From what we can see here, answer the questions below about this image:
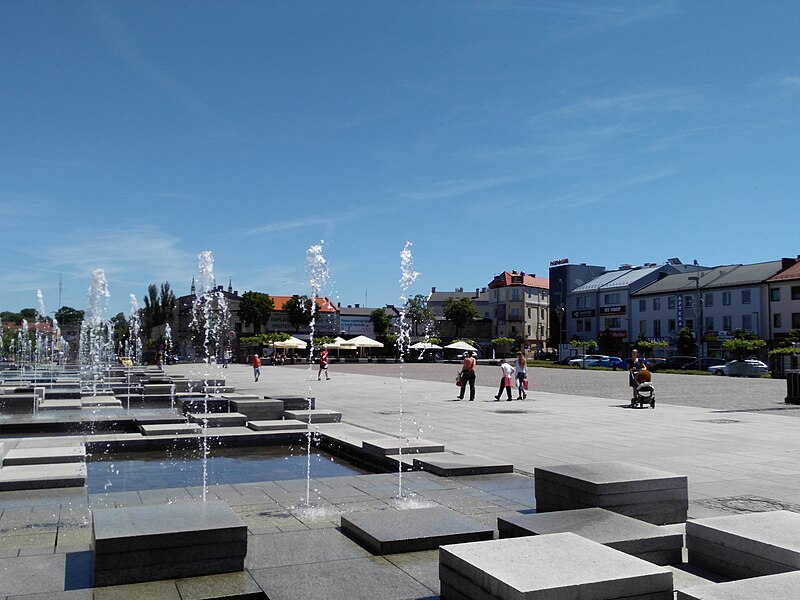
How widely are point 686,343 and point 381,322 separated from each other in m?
51.5

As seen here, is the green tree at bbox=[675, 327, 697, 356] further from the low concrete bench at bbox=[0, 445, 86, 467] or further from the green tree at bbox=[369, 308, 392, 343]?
the low concrete bench at bbox=[0, 445, 86, 467]

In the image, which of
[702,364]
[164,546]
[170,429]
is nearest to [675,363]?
[702,364]

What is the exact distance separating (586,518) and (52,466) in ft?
20.9

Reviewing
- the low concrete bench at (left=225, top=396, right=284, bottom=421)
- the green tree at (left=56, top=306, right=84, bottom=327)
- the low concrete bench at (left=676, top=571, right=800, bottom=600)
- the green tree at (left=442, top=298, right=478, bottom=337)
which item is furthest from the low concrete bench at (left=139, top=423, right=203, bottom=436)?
the green tree at (left=56, top=306, right=84, bottom=327)

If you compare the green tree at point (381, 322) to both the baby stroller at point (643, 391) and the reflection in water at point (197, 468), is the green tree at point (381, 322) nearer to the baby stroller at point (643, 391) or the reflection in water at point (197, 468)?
the baby stroller at point (643, 391)

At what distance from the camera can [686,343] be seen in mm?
64812

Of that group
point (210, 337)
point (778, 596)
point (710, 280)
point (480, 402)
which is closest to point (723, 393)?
point (480, 402)

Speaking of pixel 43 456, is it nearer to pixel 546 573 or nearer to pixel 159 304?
pixel 546 573

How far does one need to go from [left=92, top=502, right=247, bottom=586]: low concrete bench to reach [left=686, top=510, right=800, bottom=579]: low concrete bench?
314 cm

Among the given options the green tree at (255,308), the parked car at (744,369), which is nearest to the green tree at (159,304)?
the green tree at (255,308)

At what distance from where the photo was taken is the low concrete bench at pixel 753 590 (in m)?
3.43

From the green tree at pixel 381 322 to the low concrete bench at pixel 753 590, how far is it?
10083cm

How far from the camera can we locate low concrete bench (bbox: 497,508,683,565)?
16.4 feet

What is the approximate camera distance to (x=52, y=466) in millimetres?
8617
